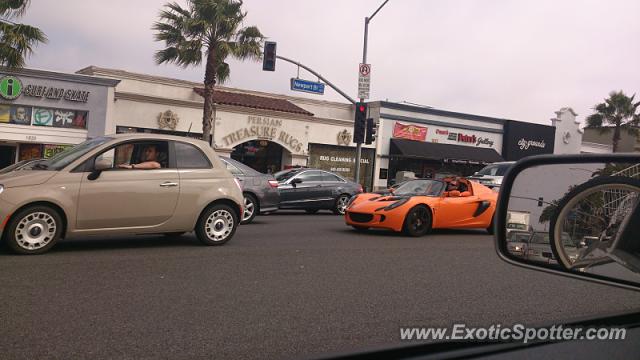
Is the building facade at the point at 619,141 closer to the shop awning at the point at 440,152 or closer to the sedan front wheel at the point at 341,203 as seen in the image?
the shop awning at the point at 440,152

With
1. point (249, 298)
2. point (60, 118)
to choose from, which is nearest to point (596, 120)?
point (60, 118)

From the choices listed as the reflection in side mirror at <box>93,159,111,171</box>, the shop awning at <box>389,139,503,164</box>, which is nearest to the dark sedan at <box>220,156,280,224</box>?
the reflection in side mirror at <box>93,159,111,171</box>

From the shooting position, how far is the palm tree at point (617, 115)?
35.7 m

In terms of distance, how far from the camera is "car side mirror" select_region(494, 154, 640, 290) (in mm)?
1797

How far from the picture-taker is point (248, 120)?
27172 mm

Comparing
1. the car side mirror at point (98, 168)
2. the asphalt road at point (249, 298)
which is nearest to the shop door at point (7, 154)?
the asphalt road at point (249, 298)

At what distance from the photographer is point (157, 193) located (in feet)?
25.3

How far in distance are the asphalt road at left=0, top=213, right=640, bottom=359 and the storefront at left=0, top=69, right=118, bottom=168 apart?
1638cm

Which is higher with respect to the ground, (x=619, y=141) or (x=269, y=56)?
(x=269, y=56)

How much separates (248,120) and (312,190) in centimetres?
1233

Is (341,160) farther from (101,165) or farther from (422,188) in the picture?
(101,165)

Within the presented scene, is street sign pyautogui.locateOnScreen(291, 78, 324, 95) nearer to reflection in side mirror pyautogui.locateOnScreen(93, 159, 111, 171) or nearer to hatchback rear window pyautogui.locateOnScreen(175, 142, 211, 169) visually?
hatchback rear window pyautogui.locateOnScreen(175, 142, 211, 169)

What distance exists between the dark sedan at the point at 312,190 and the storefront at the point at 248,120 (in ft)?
29.1

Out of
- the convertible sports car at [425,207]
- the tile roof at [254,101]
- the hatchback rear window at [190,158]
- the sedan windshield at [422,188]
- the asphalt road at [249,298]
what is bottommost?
the asphalt road at [249,298]
